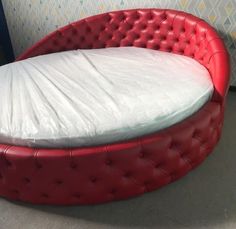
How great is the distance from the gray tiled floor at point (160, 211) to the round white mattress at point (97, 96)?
0.40 metres

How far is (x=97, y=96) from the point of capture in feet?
6.16

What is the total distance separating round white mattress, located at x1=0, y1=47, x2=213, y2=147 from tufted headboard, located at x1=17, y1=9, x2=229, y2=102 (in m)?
0.13

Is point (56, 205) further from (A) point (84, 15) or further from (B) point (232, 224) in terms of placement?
(A) point (84, 15)

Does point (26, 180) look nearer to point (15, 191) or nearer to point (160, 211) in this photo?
point (15, 191)

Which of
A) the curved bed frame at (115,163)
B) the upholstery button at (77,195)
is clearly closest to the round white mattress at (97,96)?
the curved bed frame at (115,163)

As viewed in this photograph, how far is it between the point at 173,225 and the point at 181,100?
0.72 meters

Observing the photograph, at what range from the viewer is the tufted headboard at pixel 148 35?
2139 mm

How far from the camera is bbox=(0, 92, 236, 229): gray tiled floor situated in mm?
1472

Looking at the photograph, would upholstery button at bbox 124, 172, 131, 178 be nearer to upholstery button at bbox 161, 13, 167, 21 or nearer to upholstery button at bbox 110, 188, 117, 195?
upholstery button at bbox 110, 188, 117, 195

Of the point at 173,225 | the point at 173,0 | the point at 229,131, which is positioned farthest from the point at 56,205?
the point at 173,0

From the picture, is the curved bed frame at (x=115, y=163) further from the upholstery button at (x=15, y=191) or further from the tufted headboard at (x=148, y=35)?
the tufted headboard at (x=148, y=35)

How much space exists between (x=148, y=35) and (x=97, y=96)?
43.4 inches

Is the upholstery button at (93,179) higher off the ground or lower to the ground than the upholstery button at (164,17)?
lower

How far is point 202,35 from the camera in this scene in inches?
88.5
